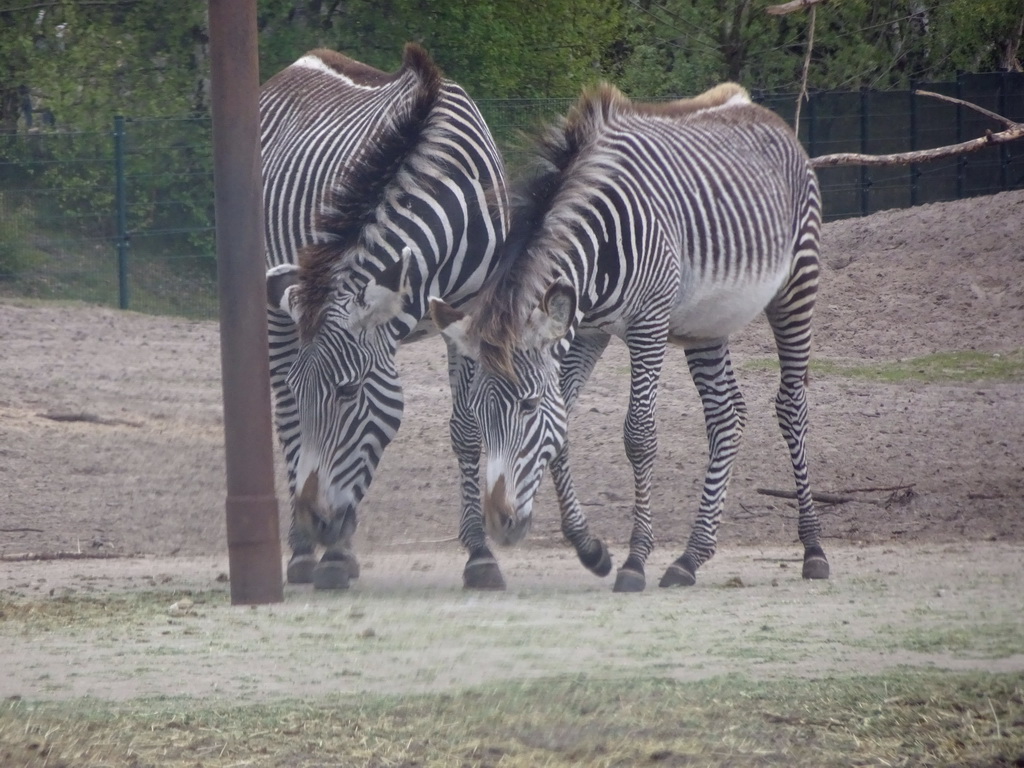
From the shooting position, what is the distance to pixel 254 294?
5.88 metres

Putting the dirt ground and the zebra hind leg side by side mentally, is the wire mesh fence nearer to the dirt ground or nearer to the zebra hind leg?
the dirt ground

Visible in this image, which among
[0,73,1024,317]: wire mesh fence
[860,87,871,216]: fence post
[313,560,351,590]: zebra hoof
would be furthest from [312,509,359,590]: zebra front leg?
[860,87,871,216]: fence post

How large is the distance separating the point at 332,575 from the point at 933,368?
8.02 metres

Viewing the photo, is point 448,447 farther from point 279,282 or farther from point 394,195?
point 394,195

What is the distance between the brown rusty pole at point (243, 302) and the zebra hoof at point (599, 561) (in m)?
1.51

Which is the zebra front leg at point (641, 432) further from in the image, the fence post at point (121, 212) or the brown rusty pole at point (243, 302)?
the fence post at point (121, 212)

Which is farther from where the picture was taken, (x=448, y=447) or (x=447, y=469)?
(x=448, y=447)

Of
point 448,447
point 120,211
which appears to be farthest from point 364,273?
point 120,211

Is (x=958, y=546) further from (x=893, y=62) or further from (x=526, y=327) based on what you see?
(x=893, y=62)

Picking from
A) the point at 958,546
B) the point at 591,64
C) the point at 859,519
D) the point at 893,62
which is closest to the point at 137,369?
the point at 859,519

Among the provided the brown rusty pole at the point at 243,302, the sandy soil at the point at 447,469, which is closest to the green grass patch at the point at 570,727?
the sandy soil at the point at 447,469

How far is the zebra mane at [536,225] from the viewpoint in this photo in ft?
19.3

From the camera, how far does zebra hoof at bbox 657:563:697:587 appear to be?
6.57 meters

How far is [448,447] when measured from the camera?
982 centimetres
